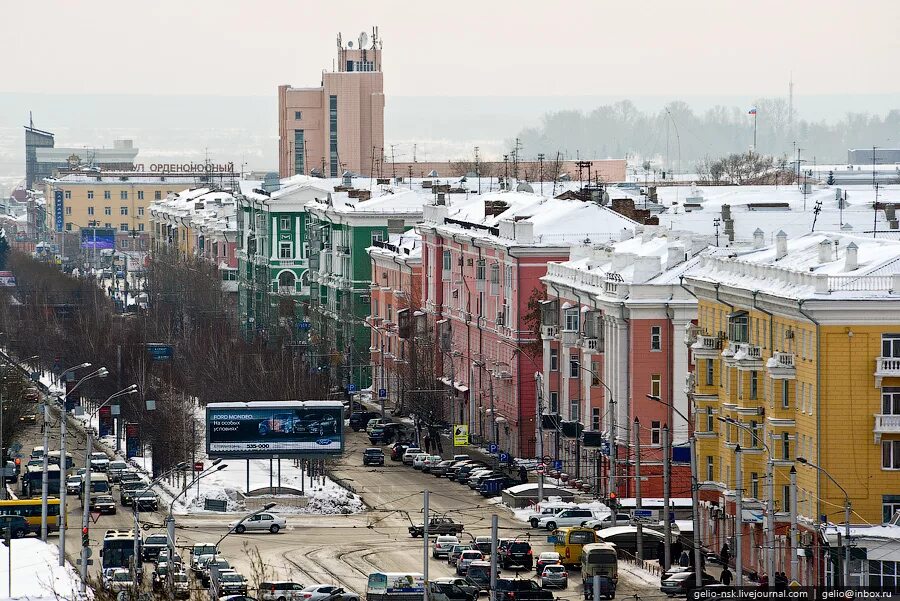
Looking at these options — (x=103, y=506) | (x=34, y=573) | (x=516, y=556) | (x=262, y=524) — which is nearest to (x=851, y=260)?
(x=516, y=556)

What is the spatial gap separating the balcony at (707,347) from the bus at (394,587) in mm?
11921

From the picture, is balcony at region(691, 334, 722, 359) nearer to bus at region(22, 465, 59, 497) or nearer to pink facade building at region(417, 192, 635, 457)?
pink facade building at region(417, 192, 635, 457)

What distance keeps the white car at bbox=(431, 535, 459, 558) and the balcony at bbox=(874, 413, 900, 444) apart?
13031mm

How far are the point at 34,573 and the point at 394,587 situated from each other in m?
10.4

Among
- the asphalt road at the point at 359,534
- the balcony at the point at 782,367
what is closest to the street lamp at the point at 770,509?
the balcony at the point at 782,367

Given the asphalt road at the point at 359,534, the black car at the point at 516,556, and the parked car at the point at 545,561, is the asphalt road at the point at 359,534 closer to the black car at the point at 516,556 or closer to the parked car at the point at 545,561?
the black car at the point at 516,556

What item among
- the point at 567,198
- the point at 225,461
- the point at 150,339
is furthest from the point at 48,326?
the point at 225,461

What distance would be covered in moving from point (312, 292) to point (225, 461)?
149ft

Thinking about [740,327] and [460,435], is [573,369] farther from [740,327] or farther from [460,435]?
[740,327]

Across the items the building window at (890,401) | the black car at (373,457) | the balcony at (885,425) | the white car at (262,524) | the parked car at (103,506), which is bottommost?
the black car at (373,457)

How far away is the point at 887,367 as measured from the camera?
56.6 meters

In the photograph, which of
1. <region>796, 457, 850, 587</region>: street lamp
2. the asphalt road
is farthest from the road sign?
<region>796, 457, 850, 587</region>: street lamp

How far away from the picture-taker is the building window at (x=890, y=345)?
5656 centimetres

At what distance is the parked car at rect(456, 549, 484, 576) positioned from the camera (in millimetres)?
59500
